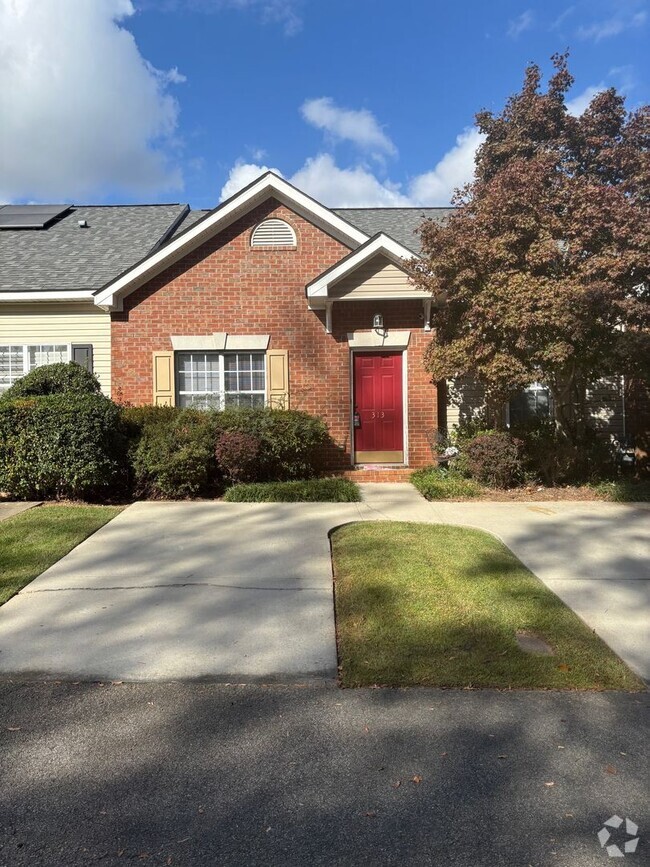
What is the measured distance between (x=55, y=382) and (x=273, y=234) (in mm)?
4771

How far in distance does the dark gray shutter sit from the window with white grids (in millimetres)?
162

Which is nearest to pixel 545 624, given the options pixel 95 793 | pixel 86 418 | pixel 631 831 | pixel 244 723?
pixel 631 831

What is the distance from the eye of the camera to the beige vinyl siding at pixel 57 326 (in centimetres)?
1203

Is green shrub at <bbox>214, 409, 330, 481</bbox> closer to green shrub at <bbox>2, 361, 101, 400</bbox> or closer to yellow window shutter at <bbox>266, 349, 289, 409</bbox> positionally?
yellow window shutter at <bbox>266, 349, 289, 409</bbox>

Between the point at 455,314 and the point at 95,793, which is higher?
the point at 455,314

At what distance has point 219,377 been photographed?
37.8 feet

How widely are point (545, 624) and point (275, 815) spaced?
2579 millimetres

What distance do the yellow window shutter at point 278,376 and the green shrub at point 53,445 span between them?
11.3 feet

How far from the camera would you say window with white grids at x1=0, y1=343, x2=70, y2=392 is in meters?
12.1

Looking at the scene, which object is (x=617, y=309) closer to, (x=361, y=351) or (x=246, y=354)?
(x=361, y=351)

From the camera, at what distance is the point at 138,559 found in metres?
5.95
